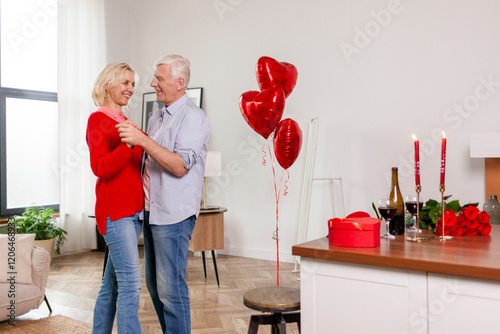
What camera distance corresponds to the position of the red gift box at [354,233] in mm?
1620

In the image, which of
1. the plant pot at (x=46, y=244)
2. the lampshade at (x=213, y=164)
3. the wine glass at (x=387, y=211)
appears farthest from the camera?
the plant pot at (x=46, y=244)

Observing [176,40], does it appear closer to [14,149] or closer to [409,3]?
[14,149]

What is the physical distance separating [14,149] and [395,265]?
5163mm

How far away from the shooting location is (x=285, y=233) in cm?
530

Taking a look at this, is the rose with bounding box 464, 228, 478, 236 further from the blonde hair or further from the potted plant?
the potted plant

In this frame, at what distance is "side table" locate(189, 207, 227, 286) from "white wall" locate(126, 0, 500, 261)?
1.10 m

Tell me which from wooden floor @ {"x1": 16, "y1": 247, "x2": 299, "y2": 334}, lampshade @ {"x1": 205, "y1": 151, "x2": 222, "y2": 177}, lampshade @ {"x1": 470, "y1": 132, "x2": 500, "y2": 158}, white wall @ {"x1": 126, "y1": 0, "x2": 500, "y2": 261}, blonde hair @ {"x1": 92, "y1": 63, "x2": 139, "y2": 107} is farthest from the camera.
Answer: lampshade @ {"x1": 205, "y1": 151, "x2": 222, "y2": 177}

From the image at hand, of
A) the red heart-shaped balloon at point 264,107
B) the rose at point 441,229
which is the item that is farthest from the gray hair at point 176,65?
the rose at point 441,229

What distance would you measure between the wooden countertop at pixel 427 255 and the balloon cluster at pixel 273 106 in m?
1.29

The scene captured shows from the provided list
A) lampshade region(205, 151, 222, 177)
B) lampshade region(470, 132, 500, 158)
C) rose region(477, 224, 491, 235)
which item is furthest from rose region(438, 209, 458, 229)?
lampshade region(205, 151, 222, 177)

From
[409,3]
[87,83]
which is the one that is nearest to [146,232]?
[409,3]

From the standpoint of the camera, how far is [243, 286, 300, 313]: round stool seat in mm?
1720

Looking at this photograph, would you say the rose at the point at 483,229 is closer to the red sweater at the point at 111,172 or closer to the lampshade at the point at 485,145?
the red sweater at the point at 111,172

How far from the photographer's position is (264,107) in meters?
2.91
